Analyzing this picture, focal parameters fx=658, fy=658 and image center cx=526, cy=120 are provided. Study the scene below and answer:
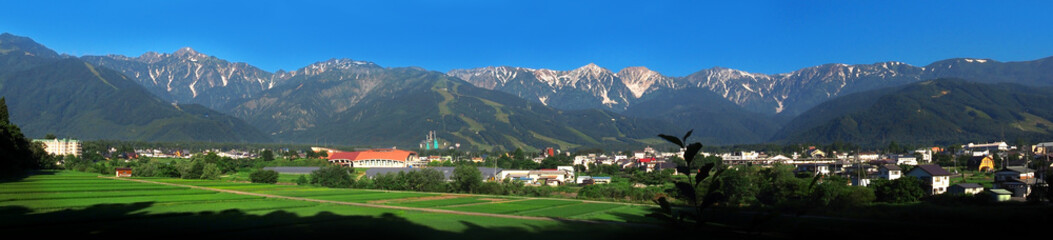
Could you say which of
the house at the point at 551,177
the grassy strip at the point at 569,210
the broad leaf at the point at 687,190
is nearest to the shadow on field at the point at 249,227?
the grassy strip at the point at 569,210

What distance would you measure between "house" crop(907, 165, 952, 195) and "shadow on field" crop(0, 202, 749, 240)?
145 feet

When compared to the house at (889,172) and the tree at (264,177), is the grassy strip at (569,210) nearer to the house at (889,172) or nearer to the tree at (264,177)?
the house at (889,172)

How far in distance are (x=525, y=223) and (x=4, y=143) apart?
62.6m

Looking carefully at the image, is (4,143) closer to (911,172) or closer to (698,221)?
(698,221)

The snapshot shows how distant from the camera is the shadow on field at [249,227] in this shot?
27.0 m

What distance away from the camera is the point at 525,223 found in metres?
35.8

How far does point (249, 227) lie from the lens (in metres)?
31.9

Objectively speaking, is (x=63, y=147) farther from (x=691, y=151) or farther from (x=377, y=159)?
(x=691, y=151)

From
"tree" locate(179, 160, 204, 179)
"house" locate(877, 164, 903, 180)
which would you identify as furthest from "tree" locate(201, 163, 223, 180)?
"house" locate(877, 164, 903, 180)

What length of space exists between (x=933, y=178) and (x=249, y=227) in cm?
6168

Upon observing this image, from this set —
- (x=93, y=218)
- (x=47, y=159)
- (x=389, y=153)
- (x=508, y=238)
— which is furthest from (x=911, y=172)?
(x=47, y=159)

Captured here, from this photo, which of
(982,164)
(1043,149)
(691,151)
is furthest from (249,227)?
(1043,149)

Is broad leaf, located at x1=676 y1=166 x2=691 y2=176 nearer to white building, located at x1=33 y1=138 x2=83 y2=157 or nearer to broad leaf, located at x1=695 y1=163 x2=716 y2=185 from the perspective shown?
broad leaf, located at x1=695 y1=163 x2=716 y2=185

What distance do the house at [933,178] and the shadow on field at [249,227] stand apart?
44.3 metres
